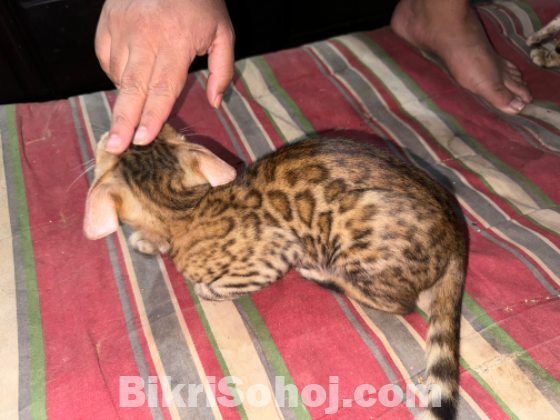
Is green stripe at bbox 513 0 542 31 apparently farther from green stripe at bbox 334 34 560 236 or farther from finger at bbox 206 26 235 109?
finger at bbox 206 26 235 109

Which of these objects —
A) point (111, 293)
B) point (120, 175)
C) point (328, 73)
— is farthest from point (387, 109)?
point (111, 293)

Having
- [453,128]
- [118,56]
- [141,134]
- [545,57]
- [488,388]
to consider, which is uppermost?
[118,56]

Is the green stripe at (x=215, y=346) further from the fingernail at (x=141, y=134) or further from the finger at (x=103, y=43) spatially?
the finger at (x=103, y=43)

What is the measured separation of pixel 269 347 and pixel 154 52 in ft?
3.58

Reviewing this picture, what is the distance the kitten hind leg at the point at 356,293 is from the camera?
1.43m

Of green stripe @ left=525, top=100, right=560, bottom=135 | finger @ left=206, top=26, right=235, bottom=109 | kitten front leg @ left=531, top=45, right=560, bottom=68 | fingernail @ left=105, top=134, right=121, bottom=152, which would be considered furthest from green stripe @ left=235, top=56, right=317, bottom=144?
kitten front leg @ left=531, top=45, right=560, bottom=68

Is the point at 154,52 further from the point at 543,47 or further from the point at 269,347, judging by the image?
the point at 543,47

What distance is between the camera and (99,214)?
4.30ft

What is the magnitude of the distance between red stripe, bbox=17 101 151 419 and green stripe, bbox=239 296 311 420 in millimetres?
409

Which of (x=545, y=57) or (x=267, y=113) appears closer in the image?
(x=267, y=113)

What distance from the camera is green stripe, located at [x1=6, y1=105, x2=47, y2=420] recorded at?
128cm

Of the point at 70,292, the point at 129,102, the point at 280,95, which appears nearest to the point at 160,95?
the point at 129,102

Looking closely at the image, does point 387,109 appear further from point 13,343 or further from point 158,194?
point 13,343

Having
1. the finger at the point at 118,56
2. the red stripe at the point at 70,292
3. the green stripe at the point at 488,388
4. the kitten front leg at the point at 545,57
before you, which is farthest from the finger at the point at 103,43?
the kitten front leg at the point at 545,57
